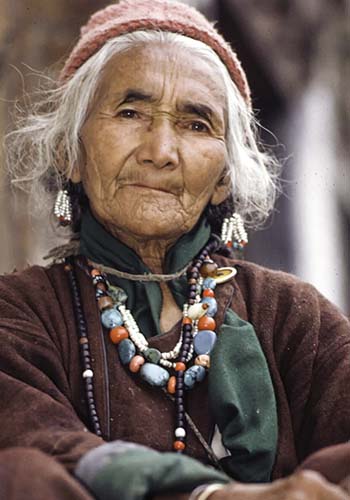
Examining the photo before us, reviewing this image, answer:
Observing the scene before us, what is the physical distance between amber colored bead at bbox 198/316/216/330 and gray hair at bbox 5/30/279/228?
58 centimetres

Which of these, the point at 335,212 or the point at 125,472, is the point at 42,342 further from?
the point at 335,212

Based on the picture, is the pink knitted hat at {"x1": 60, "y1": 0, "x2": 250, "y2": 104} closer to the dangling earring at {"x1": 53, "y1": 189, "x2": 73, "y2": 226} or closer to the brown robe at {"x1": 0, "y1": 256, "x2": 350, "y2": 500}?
the dangling earring at {"x1": 53, "y1": 189, "x2": 73, "y2": 226}

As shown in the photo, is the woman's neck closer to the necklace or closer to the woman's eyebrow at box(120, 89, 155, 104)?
the necklace

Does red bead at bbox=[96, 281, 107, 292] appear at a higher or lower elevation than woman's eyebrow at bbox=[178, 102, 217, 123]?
lower

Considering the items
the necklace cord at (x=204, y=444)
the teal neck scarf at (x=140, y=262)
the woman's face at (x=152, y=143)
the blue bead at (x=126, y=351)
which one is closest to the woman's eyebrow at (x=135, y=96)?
the woman's face at (x=152, y=143)

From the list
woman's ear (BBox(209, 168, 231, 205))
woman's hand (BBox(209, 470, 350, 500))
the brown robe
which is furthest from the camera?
woman's ear (BBox(209, 168, 231, 205))

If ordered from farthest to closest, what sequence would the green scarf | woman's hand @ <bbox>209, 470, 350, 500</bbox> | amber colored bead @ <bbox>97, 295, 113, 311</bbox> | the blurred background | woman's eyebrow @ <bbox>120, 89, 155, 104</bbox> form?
the blurred background → woman's eyebrow @ <bbox>120, 89, 155, 104</bbox> → amber colored bead @ <bbox>97, 295, 113, 311</bbox> → the green scarf → woman's hand @ <bbox>209, 470, 350, 500</bbox>

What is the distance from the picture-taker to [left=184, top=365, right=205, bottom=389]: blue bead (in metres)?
2.54

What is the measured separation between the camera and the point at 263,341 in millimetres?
2656

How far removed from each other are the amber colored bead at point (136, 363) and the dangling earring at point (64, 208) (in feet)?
1.93

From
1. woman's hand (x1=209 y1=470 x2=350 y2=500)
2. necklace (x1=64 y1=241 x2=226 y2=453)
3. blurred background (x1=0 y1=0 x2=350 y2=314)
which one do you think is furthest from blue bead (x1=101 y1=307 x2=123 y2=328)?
blurred background (x1=0 y1=0 x2=350 y2=314)

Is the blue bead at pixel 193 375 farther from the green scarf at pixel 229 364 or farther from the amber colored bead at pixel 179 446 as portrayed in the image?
the amber colored bead at pixel 179 446

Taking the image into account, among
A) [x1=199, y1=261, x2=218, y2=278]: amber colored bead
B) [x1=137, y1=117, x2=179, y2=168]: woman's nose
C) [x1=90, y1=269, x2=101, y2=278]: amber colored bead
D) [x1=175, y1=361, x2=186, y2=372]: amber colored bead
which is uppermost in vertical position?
[x1=137, y1=117, x2=179, y2=168]: woman's nose

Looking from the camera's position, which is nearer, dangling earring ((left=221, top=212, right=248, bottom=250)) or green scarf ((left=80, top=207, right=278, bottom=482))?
green scarf ((left=80, top=207, right=278, bottom=482))
